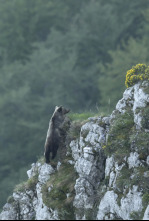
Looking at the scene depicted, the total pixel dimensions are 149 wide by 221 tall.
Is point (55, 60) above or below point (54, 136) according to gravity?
above

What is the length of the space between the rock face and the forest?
839 inches

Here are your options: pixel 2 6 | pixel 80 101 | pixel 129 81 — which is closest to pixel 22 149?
pixel 80 101

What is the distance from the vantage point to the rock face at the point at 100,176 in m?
14.8

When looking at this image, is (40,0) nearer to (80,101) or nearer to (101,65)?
(101,65)

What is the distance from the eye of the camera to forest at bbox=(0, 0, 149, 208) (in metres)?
45.3

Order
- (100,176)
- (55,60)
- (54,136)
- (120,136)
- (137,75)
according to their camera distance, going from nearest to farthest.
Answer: (100,176) → (120,136) → (137,75) → (54,136) → (55,60)

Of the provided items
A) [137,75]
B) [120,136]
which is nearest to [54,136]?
[120,136]

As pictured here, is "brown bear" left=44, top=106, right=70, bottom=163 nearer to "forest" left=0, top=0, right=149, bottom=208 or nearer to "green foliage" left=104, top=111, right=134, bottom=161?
"green foliage" left=104, top=111, right=134, bottom=161

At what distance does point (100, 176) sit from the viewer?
16094 mm

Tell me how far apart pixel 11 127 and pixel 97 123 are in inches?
1159

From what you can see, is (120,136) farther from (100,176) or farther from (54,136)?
(54,136)

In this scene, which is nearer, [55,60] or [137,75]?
[137,75]

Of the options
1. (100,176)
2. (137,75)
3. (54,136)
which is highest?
(137,75)

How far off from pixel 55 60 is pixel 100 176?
123 ft
